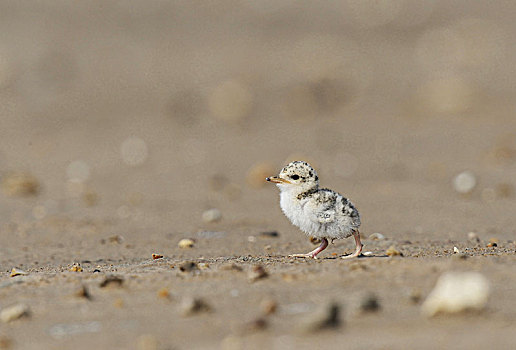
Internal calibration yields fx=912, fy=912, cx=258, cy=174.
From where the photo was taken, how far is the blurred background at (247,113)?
1038cm

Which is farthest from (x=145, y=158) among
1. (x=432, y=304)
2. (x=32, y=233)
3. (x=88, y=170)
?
(x=432, y=304)

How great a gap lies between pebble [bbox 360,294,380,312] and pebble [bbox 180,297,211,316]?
2.48 ft

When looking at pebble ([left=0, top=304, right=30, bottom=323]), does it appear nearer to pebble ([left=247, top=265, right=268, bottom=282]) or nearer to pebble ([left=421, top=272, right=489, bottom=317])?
pebble ([left=247, top=265, right=268, bottom=282])

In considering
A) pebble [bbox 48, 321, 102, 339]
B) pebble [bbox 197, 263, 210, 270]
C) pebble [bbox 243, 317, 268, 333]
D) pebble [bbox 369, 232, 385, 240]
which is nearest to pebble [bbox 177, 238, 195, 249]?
pebble [bbox 369, 232, 385, 240]

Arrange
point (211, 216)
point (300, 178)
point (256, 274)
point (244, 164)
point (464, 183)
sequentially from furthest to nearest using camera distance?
point (244, 164)
point (464, 183)
point (211, 216)
point (300, 178)
point (256, 274)

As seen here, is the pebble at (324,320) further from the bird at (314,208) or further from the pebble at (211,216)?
the pebble at (211,216)

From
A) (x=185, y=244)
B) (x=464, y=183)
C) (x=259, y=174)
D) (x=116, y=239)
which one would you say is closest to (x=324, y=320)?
(x=185, y=244)

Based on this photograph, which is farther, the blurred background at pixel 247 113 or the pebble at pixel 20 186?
the pebble at pixel 20 186

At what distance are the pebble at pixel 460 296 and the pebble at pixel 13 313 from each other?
1.95 meters

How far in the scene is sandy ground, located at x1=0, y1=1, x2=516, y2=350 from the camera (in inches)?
166

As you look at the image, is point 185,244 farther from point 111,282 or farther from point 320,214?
point 111,282

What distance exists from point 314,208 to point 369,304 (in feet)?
7.01

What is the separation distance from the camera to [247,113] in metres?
15.7

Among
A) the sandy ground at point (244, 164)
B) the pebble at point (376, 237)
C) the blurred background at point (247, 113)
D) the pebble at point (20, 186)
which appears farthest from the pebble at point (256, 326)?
the pebble at point (20, 186)
